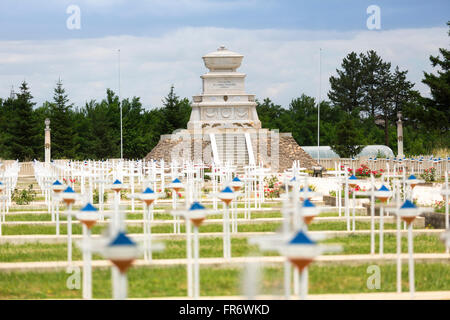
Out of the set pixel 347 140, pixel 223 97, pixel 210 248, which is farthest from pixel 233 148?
pixel 210 248

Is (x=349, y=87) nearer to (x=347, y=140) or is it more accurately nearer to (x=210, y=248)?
(x=347, y=140)

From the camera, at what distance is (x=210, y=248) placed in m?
11.6

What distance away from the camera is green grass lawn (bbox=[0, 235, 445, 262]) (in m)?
10.9

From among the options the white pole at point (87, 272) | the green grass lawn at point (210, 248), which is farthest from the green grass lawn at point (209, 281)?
the green grass lawn at point (210, 248)

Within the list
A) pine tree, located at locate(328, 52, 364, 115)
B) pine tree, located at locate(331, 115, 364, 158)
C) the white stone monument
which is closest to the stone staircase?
the white stone monument

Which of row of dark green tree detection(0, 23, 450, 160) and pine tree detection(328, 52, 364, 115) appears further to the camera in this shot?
pine tree detection(328, 52, 364, 115)

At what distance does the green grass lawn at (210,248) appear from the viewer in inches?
431

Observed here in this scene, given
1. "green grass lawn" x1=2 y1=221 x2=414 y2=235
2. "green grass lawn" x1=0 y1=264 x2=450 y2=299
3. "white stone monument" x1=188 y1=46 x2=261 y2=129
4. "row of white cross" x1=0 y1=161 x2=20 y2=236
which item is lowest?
"green grass lawn" x1=0 y1=264 x2=450 y2=299

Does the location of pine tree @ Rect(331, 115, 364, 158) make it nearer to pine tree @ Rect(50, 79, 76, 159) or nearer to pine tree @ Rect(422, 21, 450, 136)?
pine tree @ Rect(422, 21, 450, 136)

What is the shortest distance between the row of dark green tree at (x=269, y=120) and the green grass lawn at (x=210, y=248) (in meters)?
30.8

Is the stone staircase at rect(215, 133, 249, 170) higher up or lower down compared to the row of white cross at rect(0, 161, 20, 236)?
higher up

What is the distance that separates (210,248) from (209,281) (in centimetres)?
285

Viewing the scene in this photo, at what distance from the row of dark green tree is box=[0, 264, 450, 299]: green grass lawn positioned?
33.9 metres
